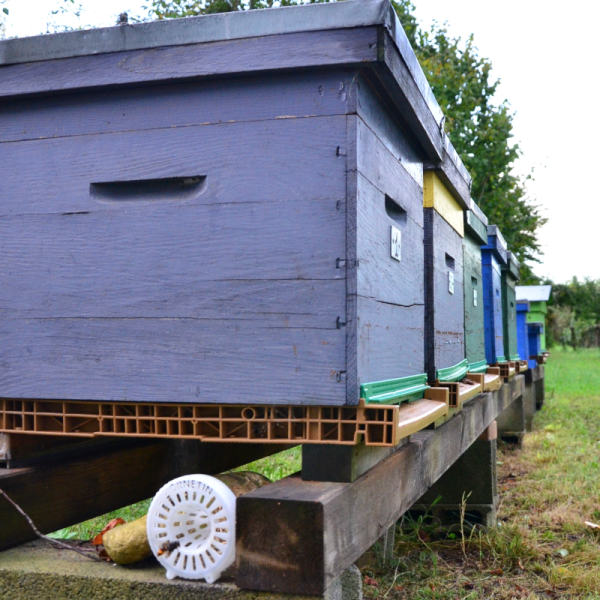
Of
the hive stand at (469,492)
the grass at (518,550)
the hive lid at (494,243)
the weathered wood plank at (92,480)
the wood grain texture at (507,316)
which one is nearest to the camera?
the weathered wood plank at (92,480)

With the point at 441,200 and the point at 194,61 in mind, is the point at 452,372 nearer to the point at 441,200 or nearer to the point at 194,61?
the point at 441,200

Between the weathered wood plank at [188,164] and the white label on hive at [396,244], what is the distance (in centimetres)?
35

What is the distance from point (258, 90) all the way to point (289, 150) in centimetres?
15

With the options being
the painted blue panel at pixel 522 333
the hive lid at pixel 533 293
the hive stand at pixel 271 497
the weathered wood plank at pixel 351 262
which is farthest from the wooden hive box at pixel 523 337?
A: the weathered wood plank at pixel 351 262

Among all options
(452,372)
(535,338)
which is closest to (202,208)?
(452,372)

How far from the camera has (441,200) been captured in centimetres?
246

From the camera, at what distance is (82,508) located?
5.73 ft

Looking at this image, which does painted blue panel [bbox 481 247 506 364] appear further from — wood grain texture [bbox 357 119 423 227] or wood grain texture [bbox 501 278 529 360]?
wood grain texture [bbox 357 119 423 227]

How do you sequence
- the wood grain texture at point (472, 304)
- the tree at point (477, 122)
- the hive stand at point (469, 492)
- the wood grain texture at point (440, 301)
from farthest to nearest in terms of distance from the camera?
the tree at point (477, 122) → the hive stand at point (469, 492) → the wood grain texture at point (472, 304) → the wood grain texture at point (440, 301)

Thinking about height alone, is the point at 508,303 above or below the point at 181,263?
above

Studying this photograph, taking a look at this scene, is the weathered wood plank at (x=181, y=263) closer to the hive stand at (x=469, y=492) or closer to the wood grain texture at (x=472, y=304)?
the wood grain texture at (x=472, y=304)

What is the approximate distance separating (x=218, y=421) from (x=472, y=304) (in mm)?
2145

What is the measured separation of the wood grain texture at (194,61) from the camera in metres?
1.34

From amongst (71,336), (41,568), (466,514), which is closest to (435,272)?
(71,336)
